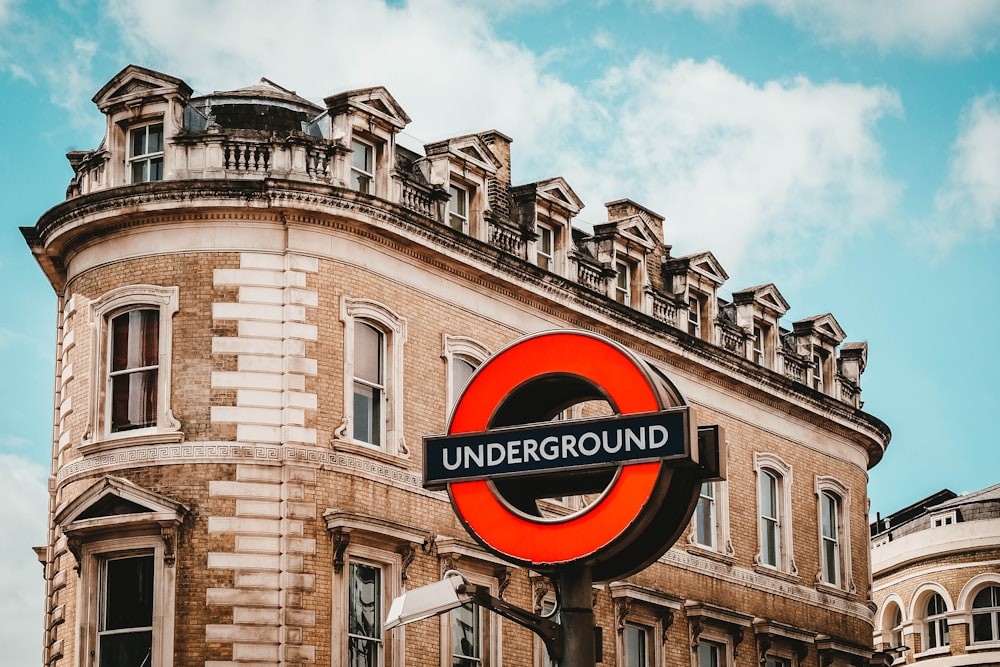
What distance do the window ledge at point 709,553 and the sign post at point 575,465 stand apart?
2315cm

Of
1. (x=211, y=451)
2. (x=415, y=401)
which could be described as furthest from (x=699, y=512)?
(x=211, y=451)

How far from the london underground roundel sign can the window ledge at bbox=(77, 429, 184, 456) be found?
48.4ft

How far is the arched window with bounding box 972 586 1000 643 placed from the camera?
2403 inches

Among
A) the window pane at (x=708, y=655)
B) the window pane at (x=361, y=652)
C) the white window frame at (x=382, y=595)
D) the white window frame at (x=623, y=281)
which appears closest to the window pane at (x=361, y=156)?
the white window frame at (x=382, y=595)

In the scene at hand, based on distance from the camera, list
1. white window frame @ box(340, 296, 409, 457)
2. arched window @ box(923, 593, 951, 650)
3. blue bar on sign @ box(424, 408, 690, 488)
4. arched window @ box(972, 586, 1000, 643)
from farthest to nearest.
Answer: arched window @ box(923, 593, 951, 650) → arched window @ box(972, 586, 1000, 643) → white window frame @ box(340, 296, 409, 457) → blue bar on sign @ box(424, 408, 690, 488)

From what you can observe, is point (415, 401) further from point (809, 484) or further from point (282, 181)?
point (809, 484)

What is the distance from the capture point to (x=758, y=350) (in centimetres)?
4453

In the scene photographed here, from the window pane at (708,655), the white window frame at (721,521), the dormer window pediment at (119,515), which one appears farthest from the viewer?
the white window frame at (721,521)

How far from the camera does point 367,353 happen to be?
3284 cm

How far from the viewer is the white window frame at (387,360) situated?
3206 cm

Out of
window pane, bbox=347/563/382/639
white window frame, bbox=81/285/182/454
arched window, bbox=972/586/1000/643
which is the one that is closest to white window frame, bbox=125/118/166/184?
white window frame, bbox=81/285/182/454

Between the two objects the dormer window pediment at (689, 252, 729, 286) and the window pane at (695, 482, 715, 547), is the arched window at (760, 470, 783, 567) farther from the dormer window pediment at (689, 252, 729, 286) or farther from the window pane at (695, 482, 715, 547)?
the dormer window pediment at (689, 252, 729, 286)

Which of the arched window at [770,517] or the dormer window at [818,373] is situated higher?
the dormer window at [818,373]

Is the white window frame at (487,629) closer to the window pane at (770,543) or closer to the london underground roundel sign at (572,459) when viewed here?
the window pane at (770,543)
